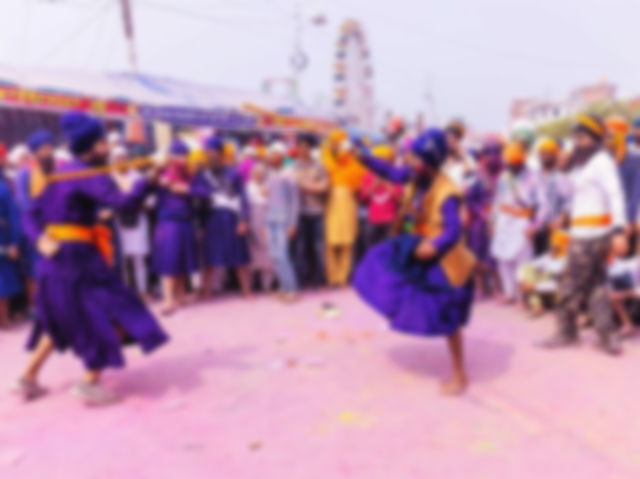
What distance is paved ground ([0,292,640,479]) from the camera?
2895 mm

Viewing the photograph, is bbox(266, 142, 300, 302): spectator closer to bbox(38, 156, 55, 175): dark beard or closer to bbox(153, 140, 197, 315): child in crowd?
bbox(153, 140, 197, 315): child in crowd

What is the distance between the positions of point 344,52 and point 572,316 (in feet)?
86.1

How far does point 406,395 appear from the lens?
382 cm

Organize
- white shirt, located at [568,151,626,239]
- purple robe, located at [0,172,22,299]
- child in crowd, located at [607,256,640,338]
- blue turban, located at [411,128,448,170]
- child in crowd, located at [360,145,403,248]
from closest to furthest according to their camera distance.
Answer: blue turban, located at [411,128,448,170] → white shirt, located at [568,151,626,239] → child in crowd, located at [607,256,640,338] → purple robe, located at [0,172,22,299] → child in crowd, located at [360,145,403,248]

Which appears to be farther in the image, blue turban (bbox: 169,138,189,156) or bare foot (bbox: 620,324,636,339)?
blue turban (bbox: 169,138,189,156)

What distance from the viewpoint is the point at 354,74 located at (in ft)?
94.8

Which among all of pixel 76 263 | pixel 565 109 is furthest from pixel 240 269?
pixel 565 109

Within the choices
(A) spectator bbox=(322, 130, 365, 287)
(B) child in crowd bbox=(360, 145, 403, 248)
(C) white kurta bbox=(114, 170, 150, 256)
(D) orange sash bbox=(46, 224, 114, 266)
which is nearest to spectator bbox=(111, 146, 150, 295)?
(C) white kurta bbox=(114, 170, 150, 256)

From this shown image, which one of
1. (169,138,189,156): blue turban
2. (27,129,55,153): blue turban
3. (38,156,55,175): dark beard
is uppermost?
(27,129,55,153): blue turban

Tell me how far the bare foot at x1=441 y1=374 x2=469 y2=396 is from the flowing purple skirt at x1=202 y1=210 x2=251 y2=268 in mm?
3513

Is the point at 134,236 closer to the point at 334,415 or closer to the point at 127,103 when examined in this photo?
the point at 334,415

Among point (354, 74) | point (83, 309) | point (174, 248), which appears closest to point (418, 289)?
point (83, 309)

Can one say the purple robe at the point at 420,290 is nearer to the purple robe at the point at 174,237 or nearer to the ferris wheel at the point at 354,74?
the purple robe at the point at 174,237

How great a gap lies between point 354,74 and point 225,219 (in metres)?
23.6
